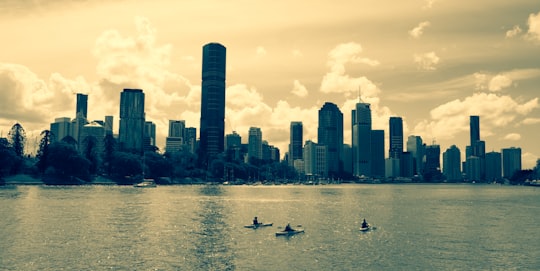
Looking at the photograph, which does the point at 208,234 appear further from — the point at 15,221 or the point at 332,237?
the point at 15,221

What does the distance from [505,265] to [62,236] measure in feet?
211

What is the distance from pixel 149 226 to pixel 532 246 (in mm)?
65621

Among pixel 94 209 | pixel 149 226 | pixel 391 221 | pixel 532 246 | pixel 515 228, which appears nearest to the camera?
pixel 532 246

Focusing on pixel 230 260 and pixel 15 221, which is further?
pixel 15 221

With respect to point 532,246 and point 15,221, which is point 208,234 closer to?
point 15,221

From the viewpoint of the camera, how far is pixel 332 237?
85.8 metres

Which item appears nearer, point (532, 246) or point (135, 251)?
point (135, 251)

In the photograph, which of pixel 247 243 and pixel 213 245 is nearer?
pixel 213 245

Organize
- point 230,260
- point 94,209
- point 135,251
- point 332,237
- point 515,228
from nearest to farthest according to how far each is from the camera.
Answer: point 230,260 < point 135,251 < point 332,237 < point 515,228 < point 94,209

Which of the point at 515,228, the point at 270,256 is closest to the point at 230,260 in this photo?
the point at 270,256

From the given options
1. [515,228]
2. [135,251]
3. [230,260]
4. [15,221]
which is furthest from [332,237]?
[15,221]

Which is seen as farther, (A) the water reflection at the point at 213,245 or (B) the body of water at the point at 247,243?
(B) the body of water at the point at 247,243

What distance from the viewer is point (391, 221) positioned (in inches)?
4520

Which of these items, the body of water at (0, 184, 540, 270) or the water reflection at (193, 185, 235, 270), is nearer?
the water reflection at (193, 185, 235, 270)
